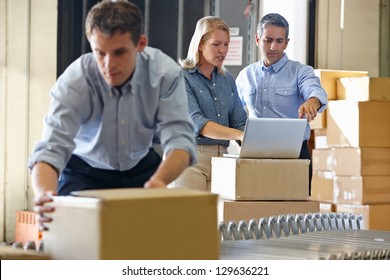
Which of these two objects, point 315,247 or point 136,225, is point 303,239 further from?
point 136,225

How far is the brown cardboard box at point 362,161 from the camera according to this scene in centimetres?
524

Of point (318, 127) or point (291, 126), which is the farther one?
point (318, 127)

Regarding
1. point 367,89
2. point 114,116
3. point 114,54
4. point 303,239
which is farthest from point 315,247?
point 367,89

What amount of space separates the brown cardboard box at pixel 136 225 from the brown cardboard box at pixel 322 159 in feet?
12.6

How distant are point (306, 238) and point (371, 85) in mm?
2887

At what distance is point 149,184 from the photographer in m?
1.89

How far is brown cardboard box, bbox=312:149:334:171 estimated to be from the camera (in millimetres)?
5492

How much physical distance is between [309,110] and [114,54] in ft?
5.64

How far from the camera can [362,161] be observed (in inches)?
206

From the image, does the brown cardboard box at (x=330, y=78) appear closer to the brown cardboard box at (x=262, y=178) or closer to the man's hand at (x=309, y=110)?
the man's hand at (x=309, y=110)

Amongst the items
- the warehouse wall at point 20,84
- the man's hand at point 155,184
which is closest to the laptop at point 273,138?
the man's hand at point 155,184

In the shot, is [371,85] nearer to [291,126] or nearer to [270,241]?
[291,126]

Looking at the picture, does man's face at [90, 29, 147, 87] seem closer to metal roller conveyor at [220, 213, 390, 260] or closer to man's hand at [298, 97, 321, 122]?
metal roller conveyor at [220, 213, 390, 260]

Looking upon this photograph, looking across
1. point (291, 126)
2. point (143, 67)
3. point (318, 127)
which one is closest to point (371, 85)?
point (318, 127)
